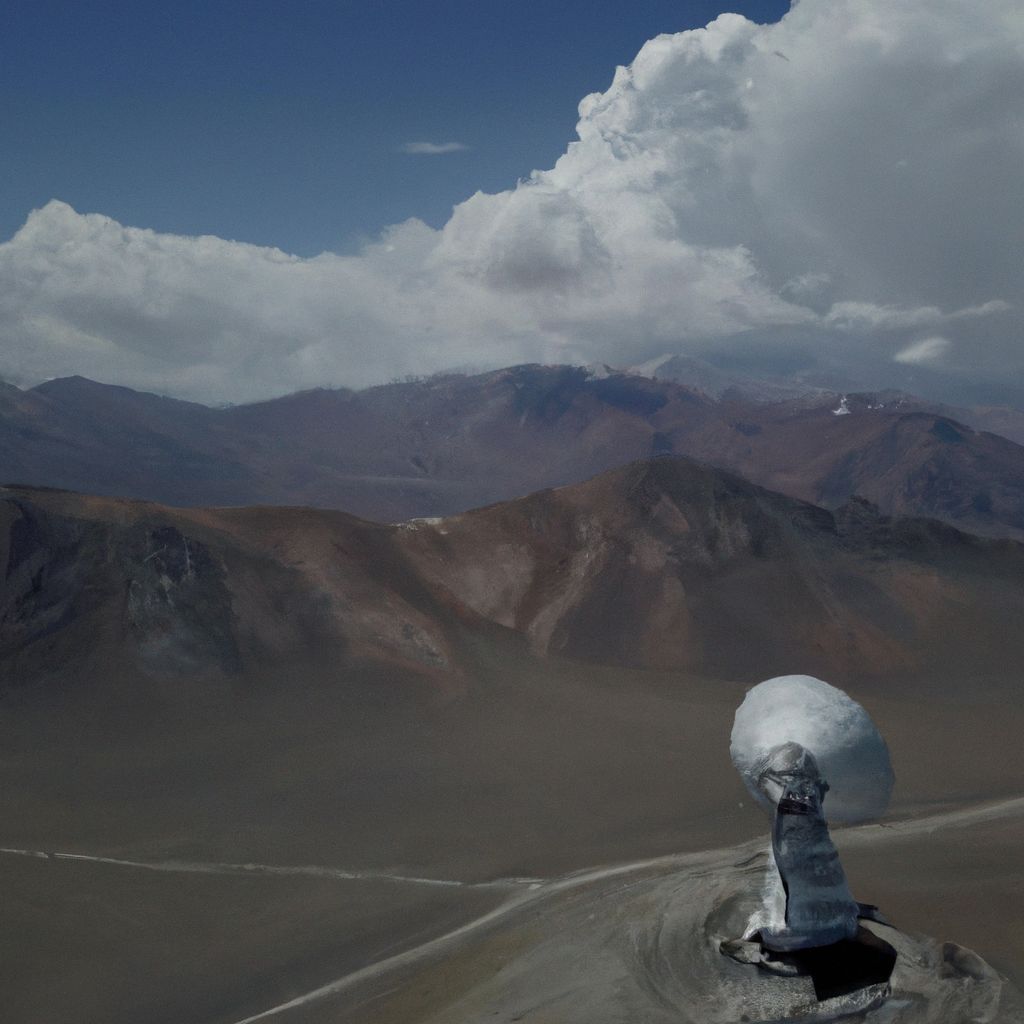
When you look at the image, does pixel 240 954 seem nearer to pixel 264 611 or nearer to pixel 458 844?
pixel 458 844

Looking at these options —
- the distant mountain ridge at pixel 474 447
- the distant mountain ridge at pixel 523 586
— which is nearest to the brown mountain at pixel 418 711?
the distant mountain ridge at pixel 523 586

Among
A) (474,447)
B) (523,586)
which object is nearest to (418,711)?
(523,586)

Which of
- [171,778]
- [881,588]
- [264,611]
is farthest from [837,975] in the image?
[881,588]

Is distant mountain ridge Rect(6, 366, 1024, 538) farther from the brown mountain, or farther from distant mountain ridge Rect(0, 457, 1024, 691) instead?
the brown mountain

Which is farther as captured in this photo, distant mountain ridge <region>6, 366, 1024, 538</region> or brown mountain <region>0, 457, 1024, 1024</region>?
distant mountain ridge <region>6, 366, 1024, 538</region>

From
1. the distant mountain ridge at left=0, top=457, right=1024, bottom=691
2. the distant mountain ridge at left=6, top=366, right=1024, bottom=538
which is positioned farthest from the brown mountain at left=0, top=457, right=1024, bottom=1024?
the distant mountain ridge at left=6, top=366, right=1024, bottom=538

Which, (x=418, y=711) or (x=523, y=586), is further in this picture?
(x=523, y=586)

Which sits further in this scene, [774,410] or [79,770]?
[774,410]

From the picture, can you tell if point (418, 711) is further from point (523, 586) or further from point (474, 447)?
point (474, 447)
